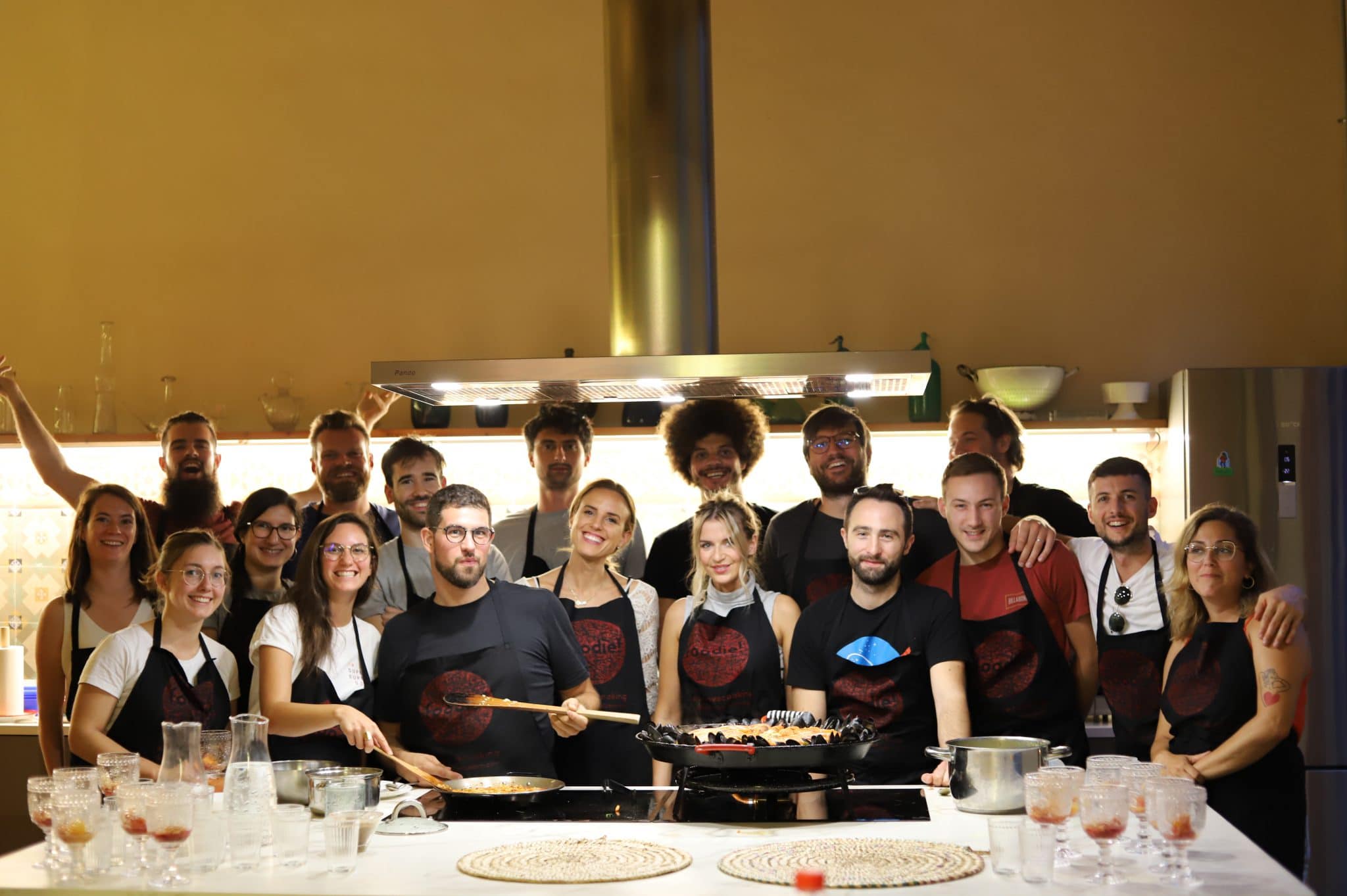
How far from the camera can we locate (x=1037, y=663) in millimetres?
3506

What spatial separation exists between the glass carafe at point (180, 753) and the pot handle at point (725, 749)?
985mm

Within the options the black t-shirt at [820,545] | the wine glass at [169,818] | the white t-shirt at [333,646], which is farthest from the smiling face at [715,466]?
the wine glass at [169,818]

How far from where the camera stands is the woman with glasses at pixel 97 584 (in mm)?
3986

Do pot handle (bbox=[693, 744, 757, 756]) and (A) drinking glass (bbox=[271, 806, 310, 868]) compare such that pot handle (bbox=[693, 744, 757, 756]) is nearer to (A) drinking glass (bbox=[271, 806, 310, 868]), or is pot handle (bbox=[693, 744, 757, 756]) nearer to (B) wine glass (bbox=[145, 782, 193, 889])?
(A) drinking glass (bbox=[271, 806, 310, 868])

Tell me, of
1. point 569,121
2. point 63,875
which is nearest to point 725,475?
point 569,121

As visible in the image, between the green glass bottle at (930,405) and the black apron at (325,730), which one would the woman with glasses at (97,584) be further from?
the green glass bottle at (930,405)

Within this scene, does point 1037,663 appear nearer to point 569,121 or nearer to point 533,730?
point 533,730

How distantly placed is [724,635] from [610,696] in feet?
1.30

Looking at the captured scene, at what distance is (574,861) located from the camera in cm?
244

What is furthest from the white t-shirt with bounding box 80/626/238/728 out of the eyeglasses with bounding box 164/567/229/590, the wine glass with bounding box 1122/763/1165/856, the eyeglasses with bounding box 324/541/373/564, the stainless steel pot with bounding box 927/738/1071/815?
the wine glass with bounding box 1122/763/1165/856

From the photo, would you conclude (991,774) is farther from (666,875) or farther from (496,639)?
(496,639)

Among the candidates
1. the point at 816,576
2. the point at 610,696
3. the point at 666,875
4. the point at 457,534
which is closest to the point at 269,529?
the point at 457,534

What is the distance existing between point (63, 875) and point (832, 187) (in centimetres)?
403

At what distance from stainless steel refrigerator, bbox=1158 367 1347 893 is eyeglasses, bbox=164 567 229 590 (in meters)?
3.20
